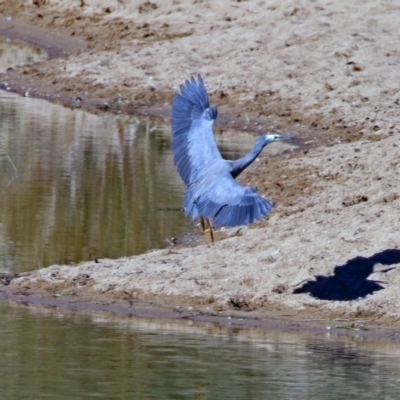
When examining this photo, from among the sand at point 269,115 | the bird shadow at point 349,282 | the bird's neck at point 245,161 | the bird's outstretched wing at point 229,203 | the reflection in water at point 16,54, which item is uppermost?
the bird's neck at point 245,161

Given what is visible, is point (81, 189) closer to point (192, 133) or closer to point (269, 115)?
point (192, 133)

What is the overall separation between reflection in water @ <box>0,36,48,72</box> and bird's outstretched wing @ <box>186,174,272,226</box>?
11.5 meters

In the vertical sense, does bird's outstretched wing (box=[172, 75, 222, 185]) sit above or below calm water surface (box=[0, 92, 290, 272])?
above

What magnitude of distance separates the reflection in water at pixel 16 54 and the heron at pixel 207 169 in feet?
34.3

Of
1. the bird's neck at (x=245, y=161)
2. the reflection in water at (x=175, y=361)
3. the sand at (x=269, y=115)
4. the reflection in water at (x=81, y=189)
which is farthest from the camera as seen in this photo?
the reflection in water at (x=81, y=189)

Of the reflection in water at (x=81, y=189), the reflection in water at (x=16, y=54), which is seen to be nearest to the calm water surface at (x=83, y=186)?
the reflection in water at (x=81, y=189)

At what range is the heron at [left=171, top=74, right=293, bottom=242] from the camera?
851cm

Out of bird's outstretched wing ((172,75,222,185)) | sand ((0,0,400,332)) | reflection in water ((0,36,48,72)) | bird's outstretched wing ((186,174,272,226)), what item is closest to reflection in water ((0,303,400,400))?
sand ((0,0,400,332))

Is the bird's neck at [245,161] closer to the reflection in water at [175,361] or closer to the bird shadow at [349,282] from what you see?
the bird shadow at [349,282]

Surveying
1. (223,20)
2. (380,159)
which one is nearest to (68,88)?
(223,20)

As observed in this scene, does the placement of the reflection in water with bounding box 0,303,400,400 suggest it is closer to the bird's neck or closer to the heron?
the heron

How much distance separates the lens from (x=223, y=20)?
20766mm

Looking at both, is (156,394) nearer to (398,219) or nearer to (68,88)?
(398,219)

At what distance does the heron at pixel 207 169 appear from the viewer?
851 centimetres
